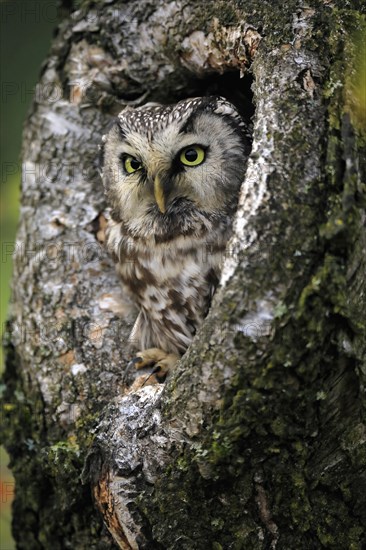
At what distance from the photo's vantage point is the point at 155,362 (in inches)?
121

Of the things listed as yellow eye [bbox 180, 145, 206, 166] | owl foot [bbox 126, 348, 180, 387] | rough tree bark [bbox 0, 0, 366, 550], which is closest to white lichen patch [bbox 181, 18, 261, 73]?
rough tree bark [bbox 0, 0, 366, 550]

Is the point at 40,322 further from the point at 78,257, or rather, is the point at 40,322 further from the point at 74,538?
the point at 74,538

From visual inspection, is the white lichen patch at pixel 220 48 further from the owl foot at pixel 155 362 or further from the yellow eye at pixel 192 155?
the owl foot at pixel 155 362

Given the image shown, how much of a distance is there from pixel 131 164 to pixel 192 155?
293 mm

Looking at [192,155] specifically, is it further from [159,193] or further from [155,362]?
[155,362]

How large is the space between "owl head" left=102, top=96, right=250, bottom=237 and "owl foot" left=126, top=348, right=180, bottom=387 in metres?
0.53

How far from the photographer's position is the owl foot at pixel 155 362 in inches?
119

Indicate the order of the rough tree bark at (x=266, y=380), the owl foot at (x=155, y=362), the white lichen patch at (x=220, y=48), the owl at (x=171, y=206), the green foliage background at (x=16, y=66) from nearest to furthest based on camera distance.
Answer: the rough tree bark at (x=266, y=380)
the white lichen patch at (x=220, y=48)
the owl at (x=171, y=206)
the owl foot at (x=155, y=362)
the green foliage background at (x=16, y=66)

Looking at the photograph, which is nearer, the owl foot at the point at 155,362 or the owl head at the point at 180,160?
the owl head at the point at 180,160

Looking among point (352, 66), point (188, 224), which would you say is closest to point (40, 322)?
point (188, 224)

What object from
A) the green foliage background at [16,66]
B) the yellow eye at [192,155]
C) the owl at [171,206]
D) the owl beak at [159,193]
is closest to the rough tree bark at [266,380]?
the owl at [171,206]

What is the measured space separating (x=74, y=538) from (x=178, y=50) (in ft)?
6.99

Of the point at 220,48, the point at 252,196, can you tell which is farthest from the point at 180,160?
the point at 252,196

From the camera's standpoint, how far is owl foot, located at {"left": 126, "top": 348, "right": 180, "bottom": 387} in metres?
3.01
